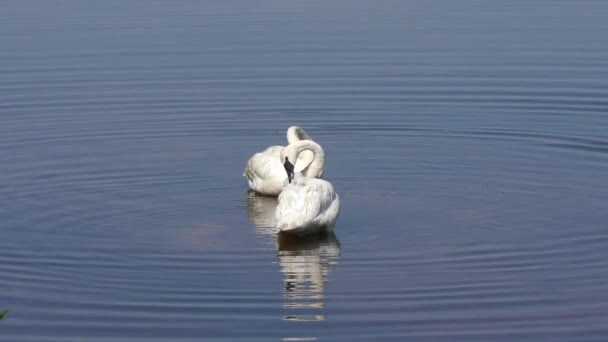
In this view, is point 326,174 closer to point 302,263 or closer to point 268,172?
point 268,172

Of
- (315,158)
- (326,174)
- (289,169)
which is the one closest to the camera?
(289,169)

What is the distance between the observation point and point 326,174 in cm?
1916

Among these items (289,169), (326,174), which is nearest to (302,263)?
(289,169)

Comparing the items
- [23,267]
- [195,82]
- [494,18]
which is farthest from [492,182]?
[494,18]

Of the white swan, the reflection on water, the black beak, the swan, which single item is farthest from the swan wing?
the swan

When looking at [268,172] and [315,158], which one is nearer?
[315,158]

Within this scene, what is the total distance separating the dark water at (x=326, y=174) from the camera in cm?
1337

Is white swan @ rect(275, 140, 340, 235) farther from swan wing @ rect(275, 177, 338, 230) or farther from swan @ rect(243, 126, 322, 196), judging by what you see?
swan @ rect(243, 126, 322, 196)

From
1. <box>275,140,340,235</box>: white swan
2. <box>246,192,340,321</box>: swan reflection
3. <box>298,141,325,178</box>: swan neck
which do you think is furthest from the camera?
<box>298,141,325,178</box>: swan neck

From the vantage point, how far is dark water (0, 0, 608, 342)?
13367 mm

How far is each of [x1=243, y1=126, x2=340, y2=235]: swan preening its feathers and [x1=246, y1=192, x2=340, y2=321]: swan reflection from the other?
17 centimetres

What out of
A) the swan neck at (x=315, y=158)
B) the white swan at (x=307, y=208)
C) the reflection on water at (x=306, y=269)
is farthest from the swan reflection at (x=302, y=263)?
the swan neck at (x=315, y=158)

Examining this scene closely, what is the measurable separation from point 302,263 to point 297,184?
1.66 meters

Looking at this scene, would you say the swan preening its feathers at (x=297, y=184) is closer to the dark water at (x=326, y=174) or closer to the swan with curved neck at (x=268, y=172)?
the swan with curved neck at (x=268, y=172)
